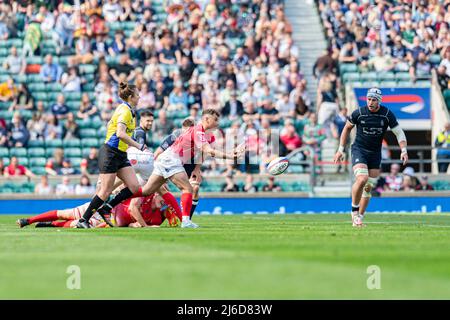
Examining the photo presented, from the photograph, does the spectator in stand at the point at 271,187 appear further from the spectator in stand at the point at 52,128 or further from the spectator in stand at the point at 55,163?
the spectator in stand at the point at 52,128

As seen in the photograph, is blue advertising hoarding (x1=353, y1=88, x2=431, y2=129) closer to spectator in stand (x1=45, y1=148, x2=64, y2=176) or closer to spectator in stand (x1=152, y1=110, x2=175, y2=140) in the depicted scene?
spectator in stand (x1=152, y1=110, x2=175, y2=140)

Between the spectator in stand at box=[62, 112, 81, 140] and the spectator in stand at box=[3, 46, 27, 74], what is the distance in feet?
8.85

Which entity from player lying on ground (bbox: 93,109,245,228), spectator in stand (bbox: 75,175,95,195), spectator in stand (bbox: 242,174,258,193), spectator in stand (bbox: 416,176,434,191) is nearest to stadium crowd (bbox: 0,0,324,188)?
spectator in stand (bbox: 242,174,258,193)

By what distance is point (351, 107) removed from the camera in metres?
32.5

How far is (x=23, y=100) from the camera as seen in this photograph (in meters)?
32.0

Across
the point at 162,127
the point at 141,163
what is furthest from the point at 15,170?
the point at 141,163

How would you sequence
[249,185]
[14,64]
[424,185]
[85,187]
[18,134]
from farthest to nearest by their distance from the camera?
[14,64], [18,134], [424,185], [249,185], [85,187]

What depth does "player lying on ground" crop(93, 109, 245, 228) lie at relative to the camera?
1747 centimetres

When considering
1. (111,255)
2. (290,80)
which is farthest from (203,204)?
(111,255)

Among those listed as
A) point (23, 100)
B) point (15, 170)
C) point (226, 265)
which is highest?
point (23, 100)

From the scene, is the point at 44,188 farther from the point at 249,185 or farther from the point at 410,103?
the point at 410,103

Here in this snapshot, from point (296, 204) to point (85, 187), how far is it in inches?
214

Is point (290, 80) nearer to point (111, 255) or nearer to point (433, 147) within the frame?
point (433, 147)

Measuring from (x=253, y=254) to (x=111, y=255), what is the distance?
1381 mm
